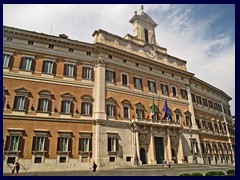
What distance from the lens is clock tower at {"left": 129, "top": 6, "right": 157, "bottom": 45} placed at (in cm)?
2842

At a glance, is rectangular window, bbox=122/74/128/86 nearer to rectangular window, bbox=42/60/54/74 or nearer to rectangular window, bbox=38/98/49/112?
rectangular window, bbox=42/60/54/74

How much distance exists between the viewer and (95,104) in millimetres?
20984

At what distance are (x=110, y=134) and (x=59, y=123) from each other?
511 cm

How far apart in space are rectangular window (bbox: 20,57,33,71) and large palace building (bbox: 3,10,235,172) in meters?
0.08

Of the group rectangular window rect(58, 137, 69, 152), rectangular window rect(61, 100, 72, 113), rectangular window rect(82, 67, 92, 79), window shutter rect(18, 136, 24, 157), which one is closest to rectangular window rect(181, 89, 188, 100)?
rectangular window rect(82, 67, 92, 79)

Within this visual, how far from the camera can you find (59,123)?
18.8 meters

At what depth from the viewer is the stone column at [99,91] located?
809 inches

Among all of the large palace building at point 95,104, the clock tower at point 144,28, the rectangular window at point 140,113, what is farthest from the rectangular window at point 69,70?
the clock tower at point 144,28

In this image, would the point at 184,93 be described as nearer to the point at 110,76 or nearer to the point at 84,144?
the point at 110,76

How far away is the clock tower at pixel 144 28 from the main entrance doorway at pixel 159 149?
13137mm

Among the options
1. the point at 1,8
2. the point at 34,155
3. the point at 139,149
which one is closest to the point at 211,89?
the point at 139,149

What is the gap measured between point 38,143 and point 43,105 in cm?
344

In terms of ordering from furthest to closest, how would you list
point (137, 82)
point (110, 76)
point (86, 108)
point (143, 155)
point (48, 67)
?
point (137, 82)
point (110, 76)
point (143, 155)
point (86, 108)
point (48, 67)

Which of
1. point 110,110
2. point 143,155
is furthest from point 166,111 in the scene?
point 110,110
